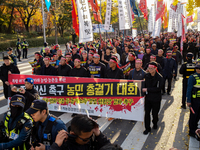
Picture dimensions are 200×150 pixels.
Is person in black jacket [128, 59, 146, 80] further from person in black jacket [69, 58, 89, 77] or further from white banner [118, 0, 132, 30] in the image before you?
white banner [118, 0, 132, 30]

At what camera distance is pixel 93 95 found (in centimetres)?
638

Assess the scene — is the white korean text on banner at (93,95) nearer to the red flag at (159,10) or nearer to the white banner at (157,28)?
the white banner at (157,28)

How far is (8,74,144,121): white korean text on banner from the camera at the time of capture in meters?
5.89

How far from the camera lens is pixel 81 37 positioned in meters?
7.96

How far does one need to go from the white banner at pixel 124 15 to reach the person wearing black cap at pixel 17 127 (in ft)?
29.5

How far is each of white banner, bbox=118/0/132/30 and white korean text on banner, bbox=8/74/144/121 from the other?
19.1ft

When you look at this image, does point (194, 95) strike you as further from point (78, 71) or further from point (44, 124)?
point (78, 71)

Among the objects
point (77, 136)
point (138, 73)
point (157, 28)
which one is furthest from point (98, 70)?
point (157, 28)

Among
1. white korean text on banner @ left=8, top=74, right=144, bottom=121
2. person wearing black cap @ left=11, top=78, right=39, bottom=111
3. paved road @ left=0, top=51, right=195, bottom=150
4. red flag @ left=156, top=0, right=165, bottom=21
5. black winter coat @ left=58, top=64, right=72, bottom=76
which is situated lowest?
paved road @ left=0, top=51, right=195, bottom=150

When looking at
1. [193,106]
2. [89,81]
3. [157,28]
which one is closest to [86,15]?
[89,81]

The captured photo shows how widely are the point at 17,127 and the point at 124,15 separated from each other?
966 centimetres

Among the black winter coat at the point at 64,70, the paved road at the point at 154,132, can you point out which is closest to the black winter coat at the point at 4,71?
the paved road at the point at 154,132

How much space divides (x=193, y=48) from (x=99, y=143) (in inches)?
661

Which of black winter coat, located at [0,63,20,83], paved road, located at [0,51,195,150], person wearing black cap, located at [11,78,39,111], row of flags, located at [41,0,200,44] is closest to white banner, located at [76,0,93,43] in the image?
row of flags, located at [41,0,200,44]
